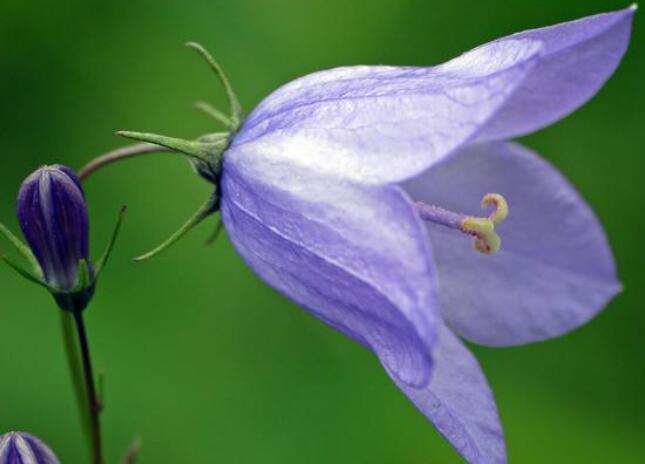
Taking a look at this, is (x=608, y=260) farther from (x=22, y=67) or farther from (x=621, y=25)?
(x=22, y=67)

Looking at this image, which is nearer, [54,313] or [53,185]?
[53,185]

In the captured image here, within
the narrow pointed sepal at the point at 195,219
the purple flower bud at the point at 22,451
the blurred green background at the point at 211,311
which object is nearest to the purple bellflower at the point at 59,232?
the narrow pointed sepal at the point at 195,219

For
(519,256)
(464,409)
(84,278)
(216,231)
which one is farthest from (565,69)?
(84,278)

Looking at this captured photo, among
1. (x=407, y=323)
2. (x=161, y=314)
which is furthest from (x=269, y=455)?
(x=407, y=323)

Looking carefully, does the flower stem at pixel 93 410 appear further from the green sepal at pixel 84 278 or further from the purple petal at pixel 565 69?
the purple petal at pixel 565 69

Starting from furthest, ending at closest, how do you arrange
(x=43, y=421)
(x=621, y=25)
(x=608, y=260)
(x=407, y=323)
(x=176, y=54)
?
1. (x=176, y=54)
2. (x=43, y=421)
3. (x=608, y=260)
4. (x=621, y=25)
5. (x=407, y=323)
